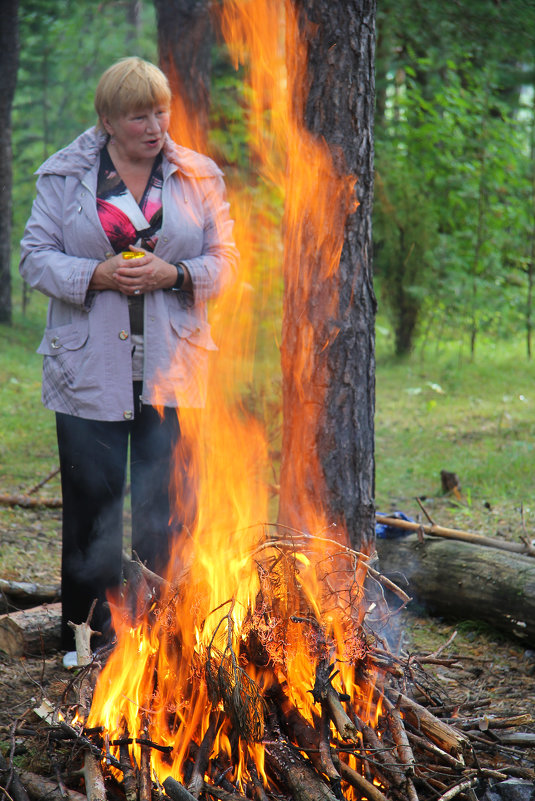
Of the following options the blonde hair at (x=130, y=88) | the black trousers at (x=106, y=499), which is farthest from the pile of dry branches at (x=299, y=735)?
the blonde hair at (x=130, y=88)

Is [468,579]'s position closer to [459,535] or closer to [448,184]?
[459,535]

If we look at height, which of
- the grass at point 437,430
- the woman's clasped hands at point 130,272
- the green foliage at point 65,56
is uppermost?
the green foliage at point 65,56

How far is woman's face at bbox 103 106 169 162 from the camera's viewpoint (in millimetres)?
3111

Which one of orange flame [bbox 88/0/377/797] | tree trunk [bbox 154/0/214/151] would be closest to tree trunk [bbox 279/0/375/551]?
orange flame [bbox 88/0/377/797]

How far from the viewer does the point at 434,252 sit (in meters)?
11.9

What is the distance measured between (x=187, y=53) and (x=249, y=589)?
235 inches

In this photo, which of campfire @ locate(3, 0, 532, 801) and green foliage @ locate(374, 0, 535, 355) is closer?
campfire @ locate(3, 0, 532, 801)

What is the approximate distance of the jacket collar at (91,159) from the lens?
3.18 m

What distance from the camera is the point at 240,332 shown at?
6652 millimetres

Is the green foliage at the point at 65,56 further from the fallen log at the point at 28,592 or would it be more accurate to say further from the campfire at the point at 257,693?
the campfire at the point at 257,693

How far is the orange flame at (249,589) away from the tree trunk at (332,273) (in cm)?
1

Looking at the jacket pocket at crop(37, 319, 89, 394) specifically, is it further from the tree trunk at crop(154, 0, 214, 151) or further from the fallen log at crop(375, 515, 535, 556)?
the tree trunk at crop(154, 0, 214, 151)

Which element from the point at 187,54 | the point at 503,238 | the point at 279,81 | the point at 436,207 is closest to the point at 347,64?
the point at 279,81

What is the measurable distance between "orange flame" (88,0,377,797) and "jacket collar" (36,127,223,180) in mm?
584
